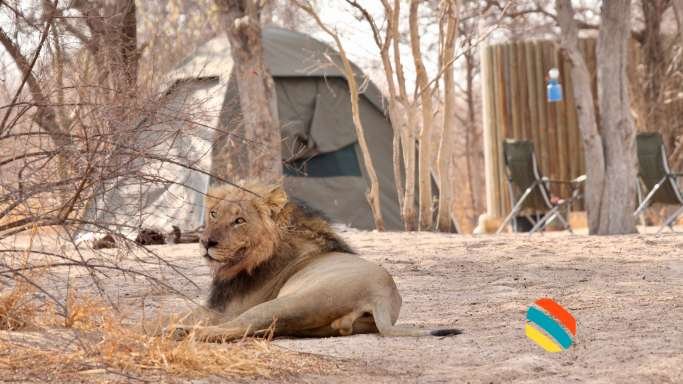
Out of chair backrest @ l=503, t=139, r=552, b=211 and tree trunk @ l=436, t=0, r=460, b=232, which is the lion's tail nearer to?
tree trunk @ l=436, t=0, r=460, b=232

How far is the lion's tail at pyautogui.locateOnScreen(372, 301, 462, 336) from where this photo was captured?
468 cm

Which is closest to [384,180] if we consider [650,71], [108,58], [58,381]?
[650,71]

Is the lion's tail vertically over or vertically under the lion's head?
under

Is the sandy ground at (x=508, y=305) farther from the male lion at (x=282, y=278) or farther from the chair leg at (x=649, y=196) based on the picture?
the chair leg at (x=649, y=196)

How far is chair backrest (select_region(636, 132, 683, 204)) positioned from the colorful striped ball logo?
7.79 m

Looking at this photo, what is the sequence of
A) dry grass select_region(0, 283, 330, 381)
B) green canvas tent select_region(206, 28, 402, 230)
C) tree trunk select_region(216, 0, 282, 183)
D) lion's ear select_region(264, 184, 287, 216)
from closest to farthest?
dry grass select_region(0, 283, 330, 381)
lion's ear select_region(264, 184, 287, 216)
tree trunk select_region(216, 0, 282, 183)
green canvas tent select_region(206, 28, 402, 230)

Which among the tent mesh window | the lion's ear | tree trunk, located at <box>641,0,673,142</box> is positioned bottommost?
the tent mesh window

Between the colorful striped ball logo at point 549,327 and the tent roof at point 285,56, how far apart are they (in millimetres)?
9061

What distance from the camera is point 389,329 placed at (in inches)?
188

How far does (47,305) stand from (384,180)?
959cm

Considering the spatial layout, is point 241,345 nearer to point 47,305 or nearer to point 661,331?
point 47,305

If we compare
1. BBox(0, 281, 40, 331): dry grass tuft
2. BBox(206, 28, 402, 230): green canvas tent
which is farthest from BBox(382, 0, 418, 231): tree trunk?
BBox(0, 281, 40, 331): dry grass tuft

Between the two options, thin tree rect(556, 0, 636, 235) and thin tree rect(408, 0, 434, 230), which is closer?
thin tree rect(556, 0, 636, 235)

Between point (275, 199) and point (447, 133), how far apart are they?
6.63m
